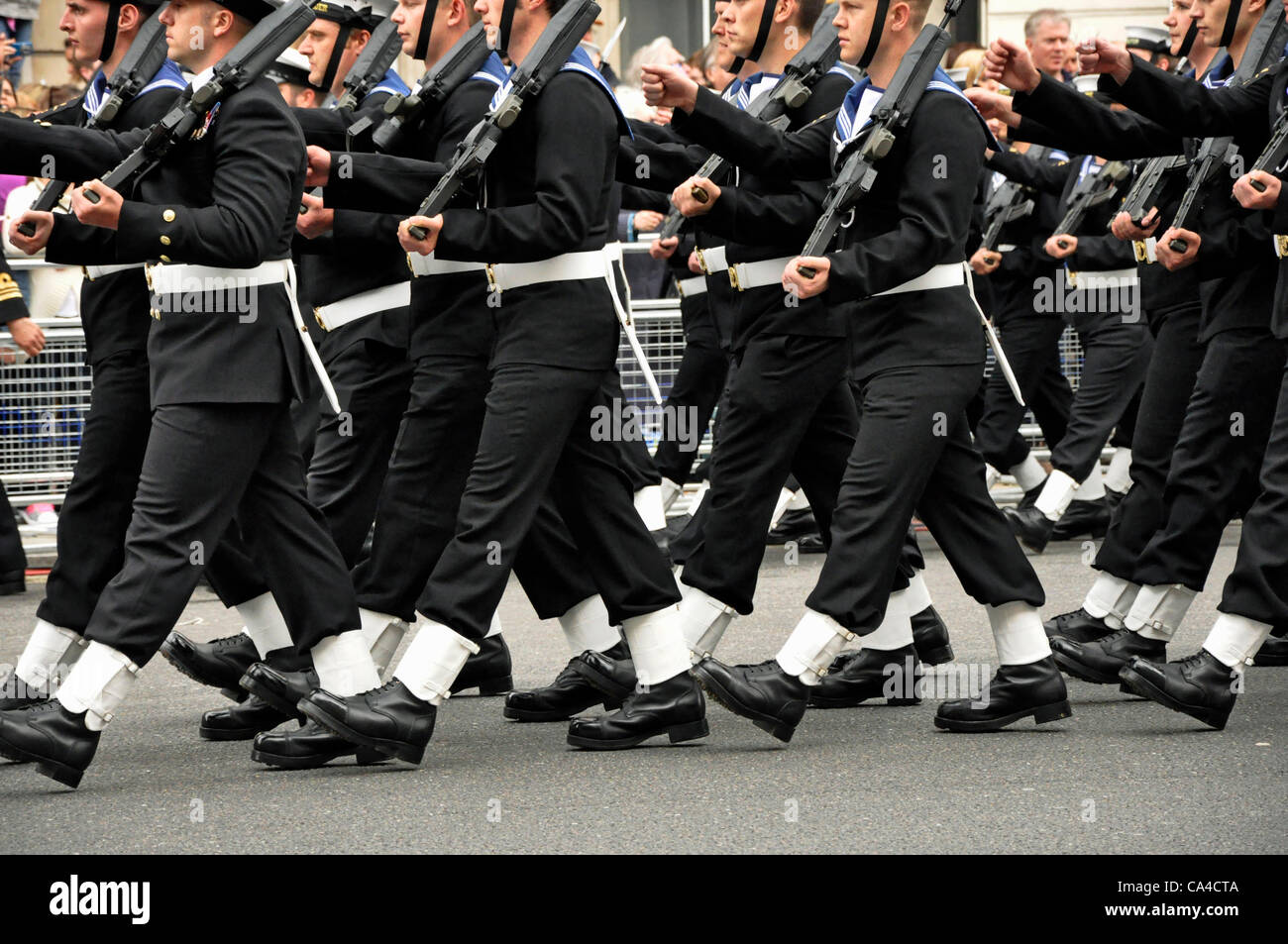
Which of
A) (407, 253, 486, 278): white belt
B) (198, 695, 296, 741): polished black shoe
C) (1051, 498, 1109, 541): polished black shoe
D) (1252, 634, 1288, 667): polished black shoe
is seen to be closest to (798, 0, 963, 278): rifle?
(407, 253, 486, 278): white belt

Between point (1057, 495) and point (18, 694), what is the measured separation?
5.19m

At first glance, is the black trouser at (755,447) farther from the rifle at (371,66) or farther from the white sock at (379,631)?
the rifle at (371,66)

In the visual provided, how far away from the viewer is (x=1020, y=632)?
562 centimetres

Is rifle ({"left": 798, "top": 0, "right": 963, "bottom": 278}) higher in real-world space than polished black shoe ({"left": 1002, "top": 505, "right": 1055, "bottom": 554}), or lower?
higher

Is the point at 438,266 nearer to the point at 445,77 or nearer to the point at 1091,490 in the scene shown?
the point at 445,77

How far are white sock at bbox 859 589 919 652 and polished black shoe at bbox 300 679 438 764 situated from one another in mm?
1566

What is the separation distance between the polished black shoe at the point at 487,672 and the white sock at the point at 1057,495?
3669 millimetres

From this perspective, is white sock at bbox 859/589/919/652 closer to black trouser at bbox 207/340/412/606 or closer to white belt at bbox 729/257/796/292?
white belt at bbox 729/257/796/292

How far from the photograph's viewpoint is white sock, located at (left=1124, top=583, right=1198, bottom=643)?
629 centimetres

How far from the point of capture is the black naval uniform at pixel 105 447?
566 cm

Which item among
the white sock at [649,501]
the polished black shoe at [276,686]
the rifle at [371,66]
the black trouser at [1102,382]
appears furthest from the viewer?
the black trouser at [1102,382]

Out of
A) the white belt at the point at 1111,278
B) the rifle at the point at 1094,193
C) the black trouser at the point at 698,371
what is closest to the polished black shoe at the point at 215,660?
the black trouser at the point at 698,371

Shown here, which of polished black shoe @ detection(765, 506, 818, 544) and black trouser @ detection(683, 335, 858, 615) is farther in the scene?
polished black shoe @ detection(765, 506, 818, 544)
